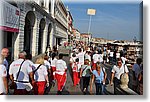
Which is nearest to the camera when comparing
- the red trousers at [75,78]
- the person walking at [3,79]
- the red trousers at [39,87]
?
the person walking at [3,79]

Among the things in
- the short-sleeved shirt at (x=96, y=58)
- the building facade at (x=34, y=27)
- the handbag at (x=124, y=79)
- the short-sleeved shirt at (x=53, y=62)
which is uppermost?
the building facade at (x=34, y=27)

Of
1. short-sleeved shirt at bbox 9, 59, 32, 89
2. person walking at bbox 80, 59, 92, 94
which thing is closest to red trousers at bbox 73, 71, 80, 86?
person walking at bbox 80, 59, 92, 94

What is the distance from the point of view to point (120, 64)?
6.02 m

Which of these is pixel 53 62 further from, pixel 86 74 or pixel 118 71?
pixel 118 71

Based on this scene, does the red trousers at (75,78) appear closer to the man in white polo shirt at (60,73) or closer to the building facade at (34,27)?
the man in white polo shirt at (60,73)

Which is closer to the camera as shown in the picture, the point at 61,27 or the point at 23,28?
the point at 23,28

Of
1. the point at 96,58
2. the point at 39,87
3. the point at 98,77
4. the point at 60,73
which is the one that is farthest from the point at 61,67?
the point at 96,58

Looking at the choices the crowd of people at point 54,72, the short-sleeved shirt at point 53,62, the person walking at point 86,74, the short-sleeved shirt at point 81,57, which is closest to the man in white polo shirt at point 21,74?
the crowd of people at point 54,72

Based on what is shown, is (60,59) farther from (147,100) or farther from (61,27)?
(61,27)

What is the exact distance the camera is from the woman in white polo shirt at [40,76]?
5.25 metres

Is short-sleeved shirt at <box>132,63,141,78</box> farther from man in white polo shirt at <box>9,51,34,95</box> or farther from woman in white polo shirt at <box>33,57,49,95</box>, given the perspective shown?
man in white polo shirt at <box>9,51,34,95</box>

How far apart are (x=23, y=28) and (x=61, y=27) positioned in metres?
Answer: 1.77

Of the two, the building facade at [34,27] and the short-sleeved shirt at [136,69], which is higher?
the building facade at [34,27]

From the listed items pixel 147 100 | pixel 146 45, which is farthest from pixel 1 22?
pixel 147 100
